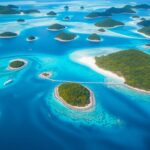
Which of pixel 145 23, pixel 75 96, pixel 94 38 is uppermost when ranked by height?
pixel 75 96

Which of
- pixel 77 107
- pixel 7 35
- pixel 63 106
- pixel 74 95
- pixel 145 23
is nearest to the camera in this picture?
pixel 77 107

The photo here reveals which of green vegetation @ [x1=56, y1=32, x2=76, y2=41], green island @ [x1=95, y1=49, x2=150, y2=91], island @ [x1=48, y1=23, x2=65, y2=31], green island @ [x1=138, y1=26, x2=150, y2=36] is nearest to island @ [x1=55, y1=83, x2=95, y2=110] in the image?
green island @ [x1=95, y1=49, x2=150, y2=91]

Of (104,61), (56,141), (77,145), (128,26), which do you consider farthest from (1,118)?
(128,26)

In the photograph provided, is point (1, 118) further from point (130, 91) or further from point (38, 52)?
point (38, 52)

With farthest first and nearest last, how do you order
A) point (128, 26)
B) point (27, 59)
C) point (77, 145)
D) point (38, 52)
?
point (128, 26)
point (38, 52)
point (27, 59)
point (77, 145)

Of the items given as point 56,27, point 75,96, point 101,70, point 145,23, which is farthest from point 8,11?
point 75,96

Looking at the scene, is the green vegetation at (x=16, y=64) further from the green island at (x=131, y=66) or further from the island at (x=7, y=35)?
the island at (x=7, y=35)

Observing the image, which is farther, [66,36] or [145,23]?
[145,23]

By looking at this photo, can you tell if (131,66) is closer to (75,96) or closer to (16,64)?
(75,96)
